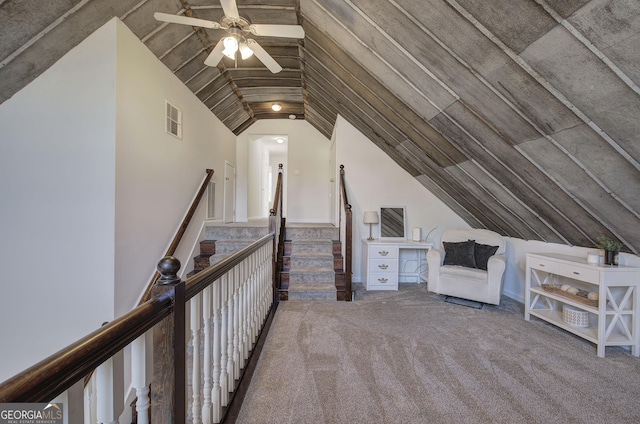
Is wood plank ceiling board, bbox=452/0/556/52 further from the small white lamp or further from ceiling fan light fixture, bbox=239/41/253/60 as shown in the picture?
the small white lamp

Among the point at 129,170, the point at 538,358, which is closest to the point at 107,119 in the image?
the point at 129,170

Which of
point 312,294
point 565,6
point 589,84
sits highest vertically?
point 565,6

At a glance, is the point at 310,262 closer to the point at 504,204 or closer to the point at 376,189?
the point at 376,189

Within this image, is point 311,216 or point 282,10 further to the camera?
point 311,216

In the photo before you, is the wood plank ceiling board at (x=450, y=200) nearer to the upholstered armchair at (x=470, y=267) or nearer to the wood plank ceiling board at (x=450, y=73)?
the upholstered armchair at (x=470, y=267)

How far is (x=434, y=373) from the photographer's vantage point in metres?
2.14

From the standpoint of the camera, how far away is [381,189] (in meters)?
4.84

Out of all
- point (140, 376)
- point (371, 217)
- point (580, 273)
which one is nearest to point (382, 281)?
point (371, 217)

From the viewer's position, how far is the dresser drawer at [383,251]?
422 cm

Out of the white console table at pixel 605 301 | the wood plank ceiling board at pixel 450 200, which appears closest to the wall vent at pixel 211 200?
the wood plank ceiling board at pixel 450 200

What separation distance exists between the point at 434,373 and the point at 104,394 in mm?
2123

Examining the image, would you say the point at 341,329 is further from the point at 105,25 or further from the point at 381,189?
the point at 105,25

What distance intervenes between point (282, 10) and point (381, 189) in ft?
9.48

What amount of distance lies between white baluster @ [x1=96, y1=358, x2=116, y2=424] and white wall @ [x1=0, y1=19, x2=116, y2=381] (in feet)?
7.26
